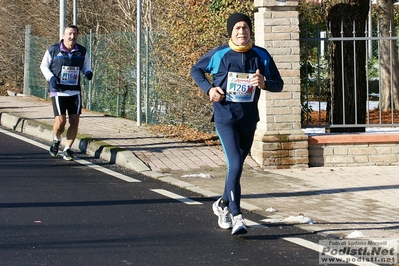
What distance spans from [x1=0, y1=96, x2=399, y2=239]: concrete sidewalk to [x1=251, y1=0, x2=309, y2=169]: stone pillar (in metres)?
0.23

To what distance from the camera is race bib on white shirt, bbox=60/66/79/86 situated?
1221 centimetres

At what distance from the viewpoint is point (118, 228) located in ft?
25.2

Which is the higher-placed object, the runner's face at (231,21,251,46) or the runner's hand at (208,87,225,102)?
the runner's face at (231,21,251,46)

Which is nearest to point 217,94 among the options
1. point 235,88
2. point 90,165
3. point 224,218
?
point 235,88

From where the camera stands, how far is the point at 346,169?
38.2ft

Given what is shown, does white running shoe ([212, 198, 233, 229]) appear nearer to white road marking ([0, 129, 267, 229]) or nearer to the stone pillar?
white road marking ([0, 129, 267, 229])

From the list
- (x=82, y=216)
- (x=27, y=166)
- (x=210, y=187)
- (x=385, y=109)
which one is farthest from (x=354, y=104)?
(x=385, y=109)

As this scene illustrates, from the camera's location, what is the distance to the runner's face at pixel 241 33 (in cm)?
758

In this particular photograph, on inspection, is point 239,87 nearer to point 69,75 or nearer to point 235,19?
point 235,19

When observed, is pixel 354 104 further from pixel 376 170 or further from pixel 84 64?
pixel 84 64

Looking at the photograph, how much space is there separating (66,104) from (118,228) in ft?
16.5

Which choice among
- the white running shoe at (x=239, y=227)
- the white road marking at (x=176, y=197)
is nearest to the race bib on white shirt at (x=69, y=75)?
the white road marking at (x=176, y=197)

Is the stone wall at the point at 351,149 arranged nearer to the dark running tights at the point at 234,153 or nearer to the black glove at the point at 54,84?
the black glove at the point at 54,84

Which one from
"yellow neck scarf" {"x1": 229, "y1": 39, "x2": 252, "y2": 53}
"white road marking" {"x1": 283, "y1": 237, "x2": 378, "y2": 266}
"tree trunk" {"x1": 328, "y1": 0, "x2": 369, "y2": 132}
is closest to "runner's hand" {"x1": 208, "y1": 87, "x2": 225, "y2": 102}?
"yellow neck scarf" {"x1": 229, "y1": 39, "x2": 252, "y2": 53}
